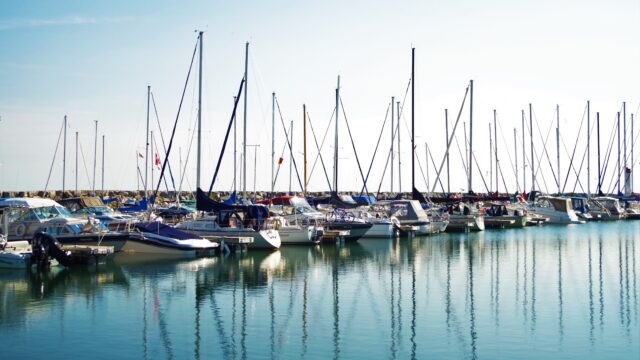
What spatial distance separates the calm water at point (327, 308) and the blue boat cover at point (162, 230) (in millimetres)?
1844

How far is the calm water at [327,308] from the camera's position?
1948cm

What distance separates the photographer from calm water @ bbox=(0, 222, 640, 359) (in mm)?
19484

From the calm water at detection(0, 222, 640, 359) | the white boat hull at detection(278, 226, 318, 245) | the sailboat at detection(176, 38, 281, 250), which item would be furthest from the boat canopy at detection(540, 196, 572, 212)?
the sailboat at detection(176, 38, 281, 250)

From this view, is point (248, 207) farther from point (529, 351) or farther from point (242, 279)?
point (529, 351)

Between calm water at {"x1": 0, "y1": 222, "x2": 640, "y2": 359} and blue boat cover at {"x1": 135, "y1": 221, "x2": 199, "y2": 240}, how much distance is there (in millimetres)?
1844

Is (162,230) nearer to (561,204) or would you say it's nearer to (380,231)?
(380,231)

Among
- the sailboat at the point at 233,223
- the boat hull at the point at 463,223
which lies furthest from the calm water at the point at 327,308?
the boat hull at the point at 463,223

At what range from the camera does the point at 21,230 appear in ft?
130

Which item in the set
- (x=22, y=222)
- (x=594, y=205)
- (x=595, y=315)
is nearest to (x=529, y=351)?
(x=595, y=315)

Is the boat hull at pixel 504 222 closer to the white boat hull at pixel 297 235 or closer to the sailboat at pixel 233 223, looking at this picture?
the white boat hull at pixel 297 235

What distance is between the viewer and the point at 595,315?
80.1 feet

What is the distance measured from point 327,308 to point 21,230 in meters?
22.6

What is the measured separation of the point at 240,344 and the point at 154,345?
2.39 meters

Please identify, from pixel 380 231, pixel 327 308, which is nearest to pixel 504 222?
pixel 380 231
